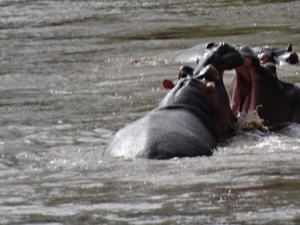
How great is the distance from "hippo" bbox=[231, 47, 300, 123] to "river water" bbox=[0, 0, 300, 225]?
11.9 inches

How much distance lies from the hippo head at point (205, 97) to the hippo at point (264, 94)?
460 millimetres

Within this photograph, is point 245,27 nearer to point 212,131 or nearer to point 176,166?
point 212,131

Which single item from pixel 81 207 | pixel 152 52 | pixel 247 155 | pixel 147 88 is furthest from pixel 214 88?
pixel 152 52

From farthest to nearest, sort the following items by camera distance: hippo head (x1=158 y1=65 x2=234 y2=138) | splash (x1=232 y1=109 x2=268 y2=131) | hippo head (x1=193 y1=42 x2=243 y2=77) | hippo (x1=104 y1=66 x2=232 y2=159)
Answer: splash (x1=232 y1=109 x2=268 y2=131) → hippo head (x1=193 y1=42 x2=243 y2=77) → hippo head (x1=158 y1=65 x2=234 y2=138) → hippo (x1=104 y1=66 x2=232 y2=159)

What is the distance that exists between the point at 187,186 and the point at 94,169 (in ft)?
2.92

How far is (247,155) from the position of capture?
6.11m

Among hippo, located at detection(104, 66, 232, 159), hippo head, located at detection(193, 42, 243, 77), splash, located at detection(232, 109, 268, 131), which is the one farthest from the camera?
splash, located at detection(232, 109, 268, 131)

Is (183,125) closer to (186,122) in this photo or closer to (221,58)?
(186,122)

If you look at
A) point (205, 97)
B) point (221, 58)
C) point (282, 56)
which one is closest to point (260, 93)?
point (221, 58)

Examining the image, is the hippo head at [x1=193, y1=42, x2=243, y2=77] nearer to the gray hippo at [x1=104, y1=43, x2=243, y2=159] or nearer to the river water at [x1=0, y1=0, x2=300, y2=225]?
the gray hippo at [x1=104, y1=43, x2=243, y2=159]

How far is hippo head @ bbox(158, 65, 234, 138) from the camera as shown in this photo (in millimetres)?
6590

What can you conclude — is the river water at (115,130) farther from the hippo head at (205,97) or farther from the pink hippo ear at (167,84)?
the pink hippo ear at (167,84)

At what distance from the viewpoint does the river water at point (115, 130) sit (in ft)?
15.3

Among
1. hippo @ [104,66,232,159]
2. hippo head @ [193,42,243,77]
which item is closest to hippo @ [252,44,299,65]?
hippo head @ [193,42,243,77]
